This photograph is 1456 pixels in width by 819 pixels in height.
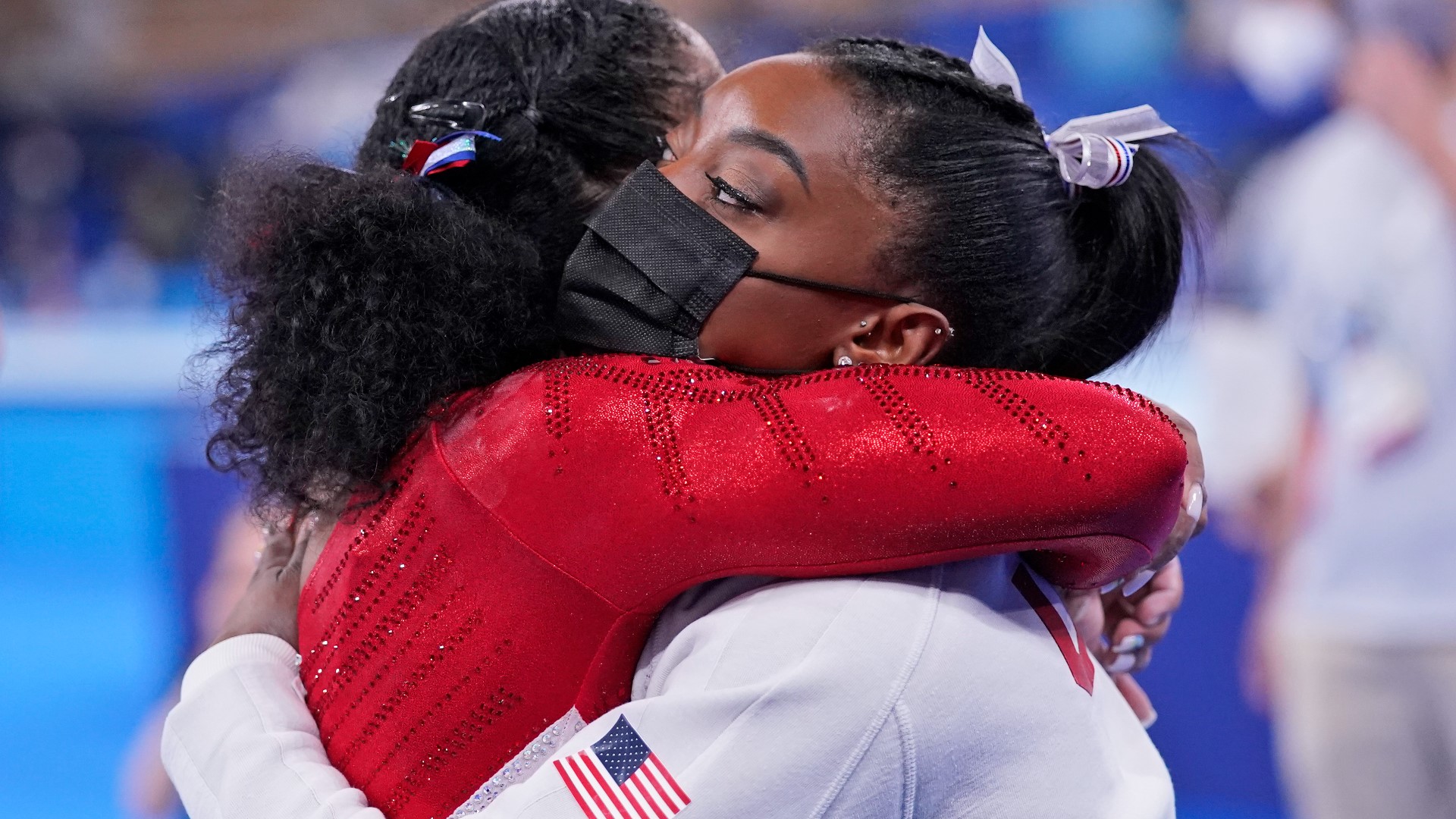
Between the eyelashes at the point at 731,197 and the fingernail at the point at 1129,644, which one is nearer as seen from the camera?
the eyelashes at the point at 731,197

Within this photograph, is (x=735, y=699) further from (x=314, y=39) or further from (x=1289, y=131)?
(x=314, y=39)

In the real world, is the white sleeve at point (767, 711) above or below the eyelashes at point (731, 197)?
below

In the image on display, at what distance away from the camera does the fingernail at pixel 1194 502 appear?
110 centimetres

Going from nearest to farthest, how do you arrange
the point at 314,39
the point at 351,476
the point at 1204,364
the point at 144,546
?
the point at 351,476
the point at 1204,364
the point at 144,546
the point at 314,39

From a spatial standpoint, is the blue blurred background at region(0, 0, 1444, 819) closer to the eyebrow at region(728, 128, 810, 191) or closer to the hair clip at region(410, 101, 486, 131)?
the hair clip at region(410, 101, 486, 131)

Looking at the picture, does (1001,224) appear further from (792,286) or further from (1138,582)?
(1138,582)

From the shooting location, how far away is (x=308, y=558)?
118 centimetres

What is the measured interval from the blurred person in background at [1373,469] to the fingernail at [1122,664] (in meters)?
1.65

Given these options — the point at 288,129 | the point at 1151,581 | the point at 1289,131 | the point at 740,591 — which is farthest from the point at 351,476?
the point at 288,129

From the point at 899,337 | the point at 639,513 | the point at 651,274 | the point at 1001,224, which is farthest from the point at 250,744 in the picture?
the point at 1001,224

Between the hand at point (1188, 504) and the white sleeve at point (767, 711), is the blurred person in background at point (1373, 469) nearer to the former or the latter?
the hand at point (1188, 504)

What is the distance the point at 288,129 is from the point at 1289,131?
5390mm

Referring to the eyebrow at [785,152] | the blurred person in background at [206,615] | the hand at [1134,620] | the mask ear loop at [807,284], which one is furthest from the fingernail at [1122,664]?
→ the blurred person in background at [206,615]

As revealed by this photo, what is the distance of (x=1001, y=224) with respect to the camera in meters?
1.14
